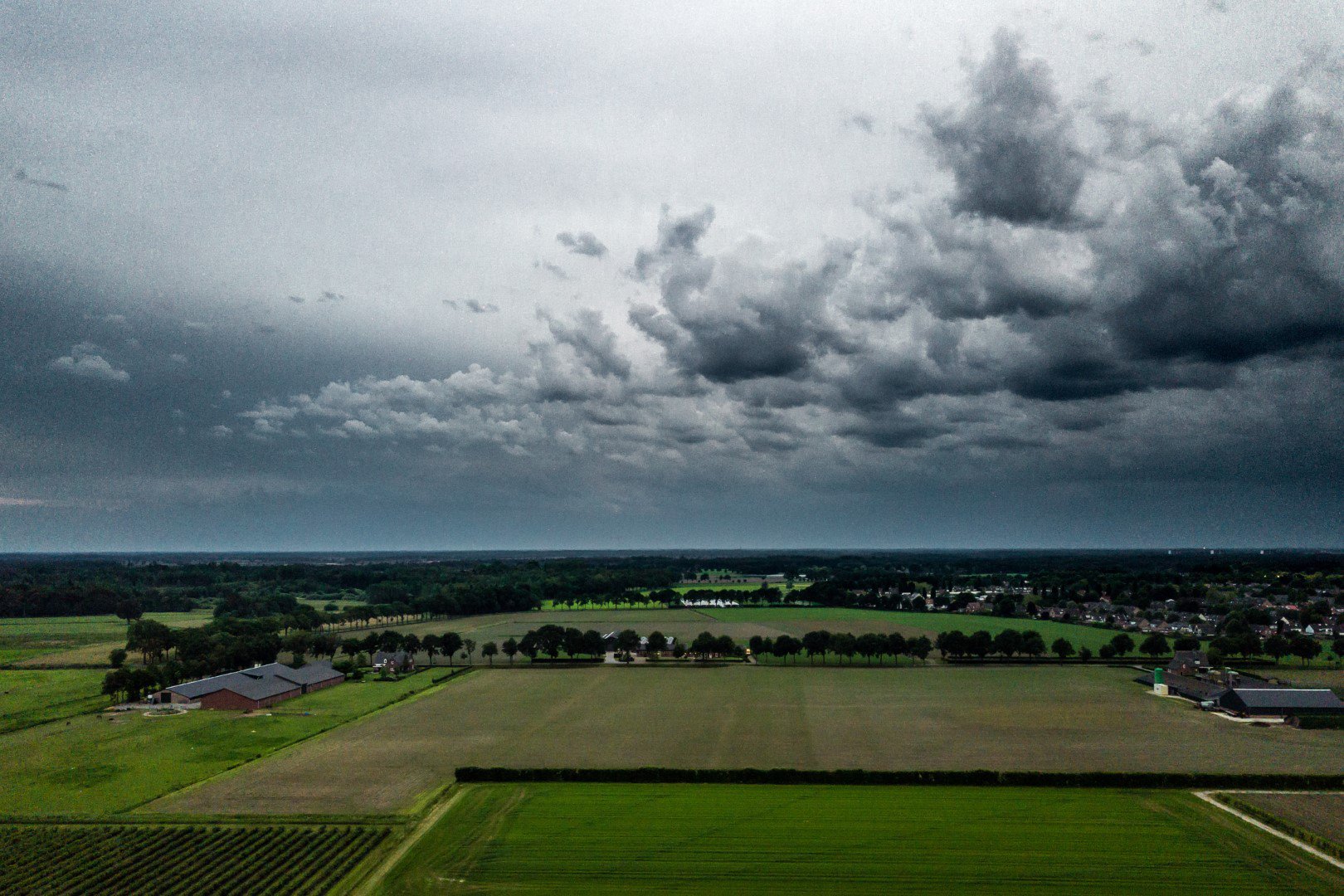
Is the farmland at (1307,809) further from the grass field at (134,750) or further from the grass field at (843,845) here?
the grass field at (134,750)

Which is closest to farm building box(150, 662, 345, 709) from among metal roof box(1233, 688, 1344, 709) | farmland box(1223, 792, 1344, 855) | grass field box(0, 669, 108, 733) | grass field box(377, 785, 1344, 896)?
grass field box(0, 669, 108, 733)

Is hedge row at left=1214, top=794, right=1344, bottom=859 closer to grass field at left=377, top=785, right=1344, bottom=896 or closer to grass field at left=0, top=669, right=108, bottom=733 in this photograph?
grass field at left=377, top=785, right=1344, bottom=896

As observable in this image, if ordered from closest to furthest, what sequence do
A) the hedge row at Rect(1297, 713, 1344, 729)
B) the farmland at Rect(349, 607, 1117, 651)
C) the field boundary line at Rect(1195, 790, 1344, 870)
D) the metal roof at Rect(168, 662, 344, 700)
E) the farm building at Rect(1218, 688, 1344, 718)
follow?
the field boundary line at Rect(1195, 790, 1344, 870) → the hedge row at Rect(1297, 713, 1344, 729) → the farm building at Rect(1218, 688, 1344, 718) → the metal roof at Rect(168, 662, 344, 700) → the farmland at Rect(349, 607, 1117, 651)

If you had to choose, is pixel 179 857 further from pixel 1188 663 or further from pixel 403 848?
pixel 1188 663

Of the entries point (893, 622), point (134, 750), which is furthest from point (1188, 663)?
point (134, 750)

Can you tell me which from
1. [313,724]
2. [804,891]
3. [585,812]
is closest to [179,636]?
[313,724]

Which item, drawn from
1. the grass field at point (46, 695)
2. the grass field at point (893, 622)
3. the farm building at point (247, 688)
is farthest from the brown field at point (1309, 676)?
the grass field at point (46, 695)

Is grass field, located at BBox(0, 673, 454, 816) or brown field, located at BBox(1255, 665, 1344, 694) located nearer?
grass field, located at BBox(0, 673, 454, 816)
